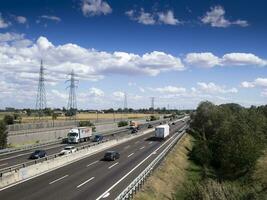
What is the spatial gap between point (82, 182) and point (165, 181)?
438 inches

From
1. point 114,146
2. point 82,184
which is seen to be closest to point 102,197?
point 82,184

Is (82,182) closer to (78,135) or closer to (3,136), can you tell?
(3,136)

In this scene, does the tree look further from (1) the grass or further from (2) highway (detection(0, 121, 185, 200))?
(1) the grass

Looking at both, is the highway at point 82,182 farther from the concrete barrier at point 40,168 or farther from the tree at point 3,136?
the tree at point 3,136

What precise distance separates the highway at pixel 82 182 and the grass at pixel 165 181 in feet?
6.01

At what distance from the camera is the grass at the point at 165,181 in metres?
34.1

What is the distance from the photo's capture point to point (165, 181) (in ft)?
139

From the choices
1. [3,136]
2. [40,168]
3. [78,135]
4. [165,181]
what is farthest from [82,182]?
[78,135]

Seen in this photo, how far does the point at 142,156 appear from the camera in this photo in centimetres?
5612

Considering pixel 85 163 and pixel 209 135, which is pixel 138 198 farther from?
pixel 209 135

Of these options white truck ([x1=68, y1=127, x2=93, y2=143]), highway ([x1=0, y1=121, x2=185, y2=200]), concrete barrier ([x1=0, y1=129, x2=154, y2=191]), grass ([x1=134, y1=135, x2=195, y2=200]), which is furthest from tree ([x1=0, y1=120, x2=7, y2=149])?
grass ([x1=134, y1=135, x2=195, y2=200])

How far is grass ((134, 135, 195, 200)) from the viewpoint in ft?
112

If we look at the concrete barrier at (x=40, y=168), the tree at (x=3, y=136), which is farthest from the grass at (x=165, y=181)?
the tree at (x=3, y=136)

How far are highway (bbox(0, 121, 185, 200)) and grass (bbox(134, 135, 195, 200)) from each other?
183 cm
